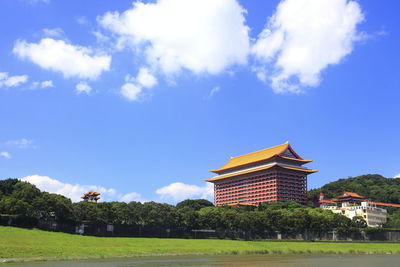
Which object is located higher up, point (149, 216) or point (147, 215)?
point (147, 215)

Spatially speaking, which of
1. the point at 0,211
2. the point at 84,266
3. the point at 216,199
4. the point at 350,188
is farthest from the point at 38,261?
the point at 350,188

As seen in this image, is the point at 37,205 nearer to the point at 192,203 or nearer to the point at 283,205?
the point at 283,205

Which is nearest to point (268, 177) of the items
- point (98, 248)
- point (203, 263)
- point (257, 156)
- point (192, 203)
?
point (257, 156)

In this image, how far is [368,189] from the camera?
591 feet

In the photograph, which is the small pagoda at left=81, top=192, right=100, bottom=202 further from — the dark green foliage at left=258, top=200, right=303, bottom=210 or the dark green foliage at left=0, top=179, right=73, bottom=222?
the dark green foliage at left=0, top=179, right=73, bottom=222

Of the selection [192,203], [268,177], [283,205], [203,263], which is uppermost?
[268,177]

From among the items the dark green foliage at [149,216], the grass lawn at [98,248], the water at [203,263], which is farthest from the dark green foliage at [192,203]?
the water at [203,263]

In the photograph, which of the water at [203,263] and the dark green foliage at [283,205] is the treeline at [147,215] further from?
the dark green foliage at [283,205]

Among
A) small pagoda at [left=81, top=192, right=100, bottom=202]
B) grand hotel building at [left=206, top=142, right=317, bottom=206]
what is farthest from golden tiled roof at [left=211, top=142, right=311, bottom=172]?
small pagoda at [left=81, top=192, right=100, bottom=202]

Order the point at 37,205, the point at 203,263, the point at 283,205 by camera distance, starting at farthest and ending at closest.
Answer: the point at 283,205 → the point at 37,205 → the point at 203,263

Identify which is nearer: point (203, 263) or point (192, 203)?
point (203, 263)

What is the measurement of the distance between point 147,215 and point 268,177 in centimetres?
7919

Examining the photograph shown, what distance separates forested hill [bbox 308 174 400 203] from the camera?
552 feet

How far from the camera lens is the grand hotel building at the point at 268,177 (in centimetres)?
14825
